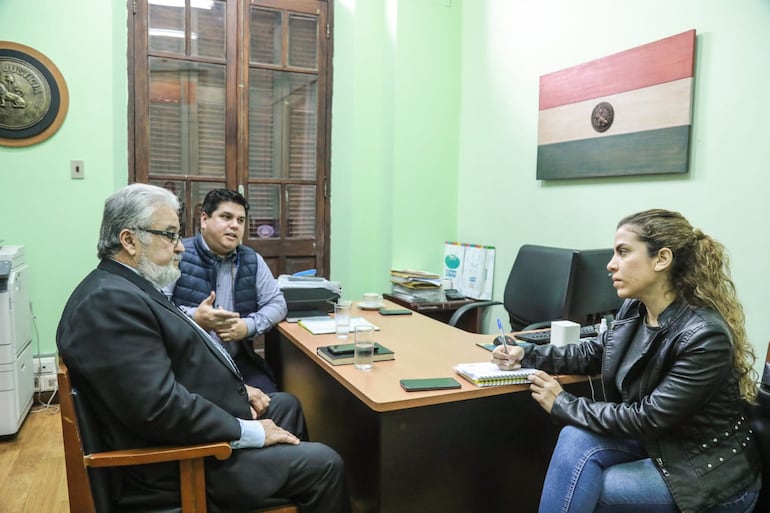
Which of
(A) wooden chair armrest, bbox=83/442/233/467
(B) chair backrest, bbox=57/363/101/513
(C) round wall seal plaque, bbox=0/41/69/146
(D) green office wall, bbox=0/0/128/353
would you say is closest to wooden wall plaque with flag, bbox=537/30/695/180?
(A) wooden chair armrest, bbox=83/442/233/467

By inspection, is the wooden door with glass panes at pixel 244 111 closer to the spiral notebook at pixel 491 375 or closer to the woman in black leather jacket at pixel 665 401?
the spiral notebook at pixel 491 375

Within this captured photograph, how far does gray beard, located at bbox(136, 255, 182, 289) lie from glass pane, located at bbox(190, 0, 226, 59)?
245 cm

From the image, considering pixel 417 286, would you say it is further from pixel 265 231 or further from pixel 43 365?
pixel 43 365

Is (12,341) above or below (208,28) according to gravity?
below

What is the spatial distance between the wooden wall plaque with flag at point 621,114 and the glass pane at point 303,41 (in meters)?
1.63

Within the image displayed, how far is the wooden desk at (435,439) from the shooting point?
1581mm

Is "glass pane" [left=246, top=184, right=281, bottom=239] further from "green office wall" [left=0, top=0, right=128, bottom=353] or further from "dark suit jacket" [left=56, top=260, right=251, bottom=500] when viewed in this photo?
"dark suit jacket" [left=56, top=260, right=251, bottom=500]

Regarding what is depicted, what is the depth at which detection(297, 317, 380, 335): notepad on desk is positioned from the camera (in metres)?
→ 2.27

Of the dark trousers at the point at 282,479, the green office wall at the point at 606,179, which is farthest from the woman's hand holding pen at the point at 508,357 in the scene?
the green office wall at the point at 606,179

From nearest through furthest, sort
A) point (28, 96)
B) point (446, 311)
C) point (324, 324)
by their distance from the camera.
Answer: point (324, 324) < point (28, 96) < point (446, 311)

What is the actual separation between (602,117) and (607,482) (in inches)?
75.7

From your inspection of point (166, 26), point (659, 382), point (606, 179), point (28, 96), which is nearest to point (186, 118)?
point (166, 26)

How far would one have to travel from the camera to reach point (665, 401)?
4.49 ft

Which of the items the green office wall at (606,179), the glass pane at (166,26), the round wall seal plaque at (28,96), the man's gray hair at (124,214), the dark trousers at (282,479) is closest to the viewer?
the dark trousers at (282,479)
